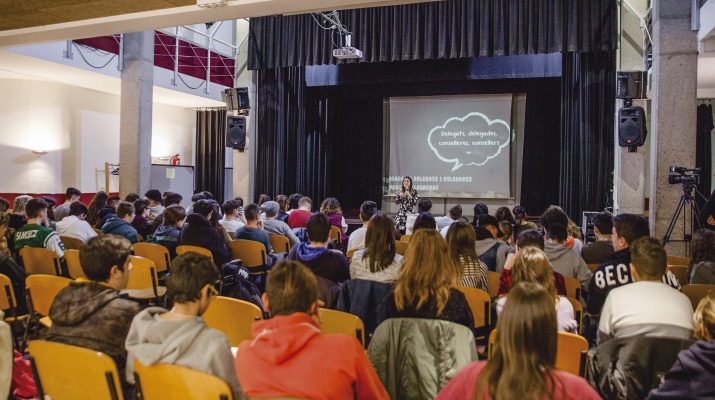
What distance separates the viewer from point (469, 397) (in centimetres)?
148

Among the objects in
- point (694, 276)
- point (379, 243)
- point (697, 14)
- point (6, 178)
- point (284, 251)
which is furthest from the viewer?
point (6, 178)

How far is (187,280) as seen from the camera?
6.73 ft

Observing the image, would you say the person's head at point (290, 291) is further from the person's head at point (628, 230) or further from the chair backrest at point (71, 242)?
the chair backrest at point (71, 242)

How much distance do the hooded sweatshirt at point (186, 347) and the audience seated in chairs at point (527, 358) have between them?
84 centimetres

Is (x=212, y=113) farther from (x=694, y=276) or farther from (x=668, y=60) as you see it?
(x=694, y=276)

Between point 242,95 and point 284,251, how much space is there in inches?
222

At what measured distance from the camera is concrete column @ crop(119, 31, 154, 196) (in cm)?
1003

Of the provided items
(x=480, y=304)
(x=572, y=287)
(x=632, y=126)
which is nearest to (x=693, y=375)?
(x=480, y=304)

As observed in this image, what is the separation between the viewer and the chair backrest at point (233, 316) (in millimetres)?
2830

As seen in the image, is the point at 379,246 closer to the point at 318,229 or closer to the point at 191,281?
the point at 318,229

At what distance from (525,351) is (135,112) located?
9839 millimetres

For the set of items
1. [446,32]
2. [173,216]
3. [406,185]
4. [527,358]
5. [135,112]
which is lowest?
[527,358]

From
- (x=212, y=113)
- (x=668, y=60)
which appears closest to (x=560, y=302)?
(x=668, y=60)

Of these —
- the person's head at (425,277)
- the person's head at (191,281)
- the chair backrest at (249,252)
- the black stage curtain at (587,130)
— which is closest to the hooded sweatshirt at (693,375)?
the person's head at (425,277)
